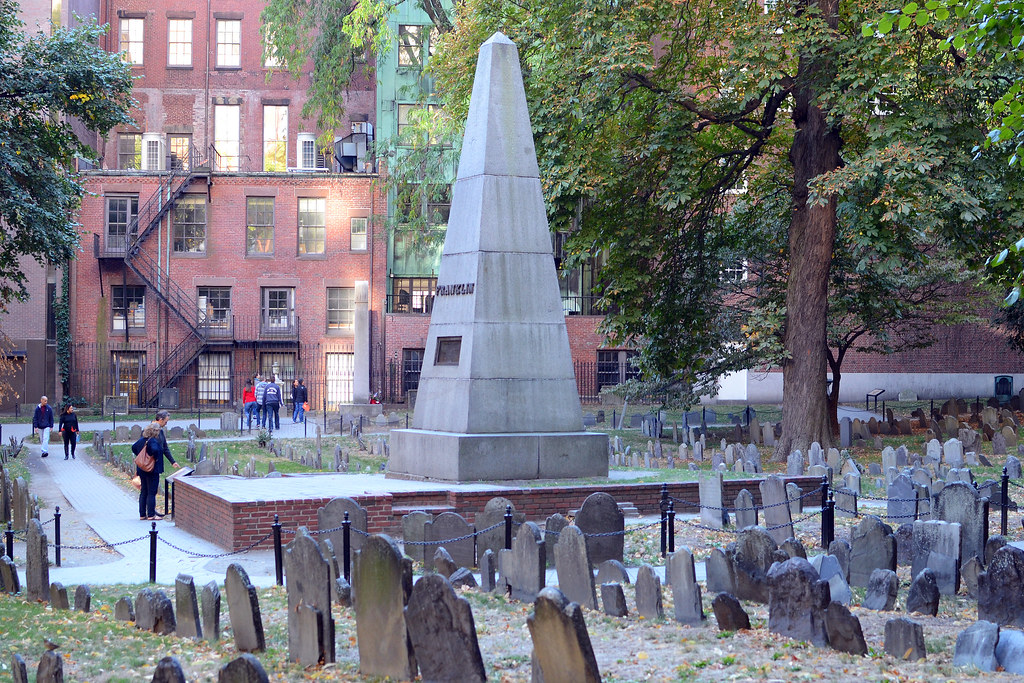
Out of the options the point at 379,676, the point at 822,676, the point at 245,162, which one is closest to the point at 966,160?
the point at 822,676

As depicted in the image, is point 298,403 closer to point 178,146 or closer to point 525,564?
point 178,146

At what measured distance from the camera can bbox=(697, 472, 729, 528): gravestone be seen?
44.5ft

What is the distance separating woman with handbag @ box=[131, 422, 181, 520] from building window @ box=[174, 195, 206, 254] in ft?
94.7

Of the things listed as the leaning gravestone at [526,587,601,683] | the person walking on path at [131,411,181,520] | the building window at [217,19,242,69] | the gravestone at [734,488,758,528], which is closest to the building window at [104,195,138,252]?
the building window at [217,19,242,69]

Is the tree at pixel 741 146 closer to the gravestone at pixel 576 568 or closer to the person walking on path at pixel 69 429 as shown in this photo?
the person walking on path at pixel 69 429

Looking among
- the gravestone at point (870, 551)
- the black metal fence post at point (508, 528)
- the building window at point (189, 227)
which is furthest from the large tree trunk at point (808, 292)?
the building window at point (189, 227)

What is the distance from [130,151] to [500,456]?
37641 mm

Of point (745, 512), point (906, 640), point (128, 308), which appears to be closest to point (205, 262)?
point (128, 308)

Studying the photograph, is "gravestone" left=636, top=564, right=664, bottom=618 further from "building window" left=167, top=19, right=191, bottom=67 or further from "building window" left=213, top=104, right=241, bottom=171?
"building window" left=167, top=19, right=191, bottom=67

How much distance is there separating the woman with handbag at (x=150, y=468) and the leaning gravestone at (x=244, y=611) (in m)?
8.41

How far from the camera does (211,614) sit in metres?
8.25

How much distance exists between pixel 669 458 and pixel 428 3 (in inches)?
979

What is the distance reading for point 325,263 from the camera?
4409cm

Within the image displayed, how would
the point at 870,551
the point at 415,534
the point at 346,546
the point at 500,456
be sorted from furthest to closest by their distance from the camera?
the point at 500,456, the point at 415,534, the point at 346,546, the point at 870,551
